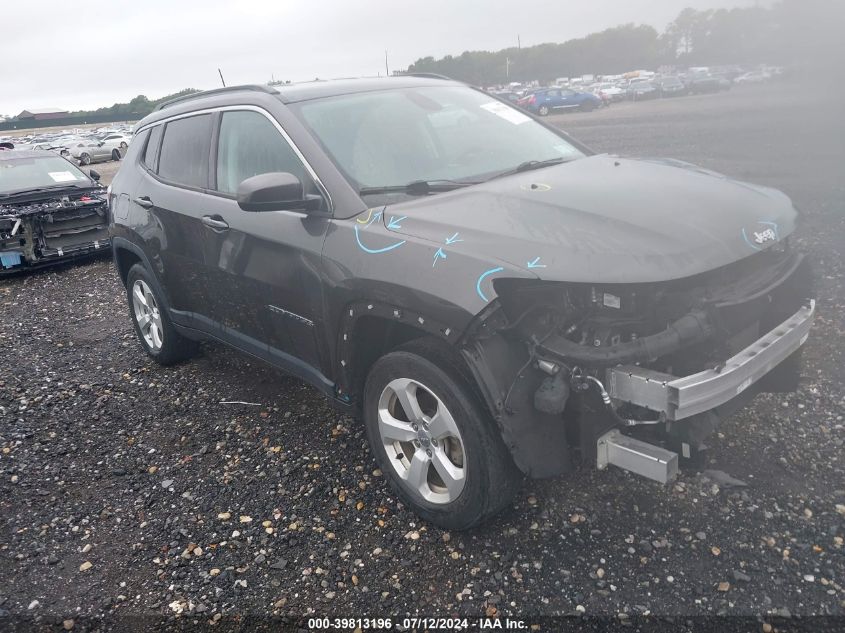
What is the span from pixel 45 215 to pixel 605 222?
332 inches

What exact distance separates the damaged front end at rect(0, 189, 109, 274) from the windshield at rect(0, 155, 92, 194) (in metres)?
0.44

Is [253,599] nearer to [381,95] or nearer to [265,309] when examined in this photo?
[265,309]

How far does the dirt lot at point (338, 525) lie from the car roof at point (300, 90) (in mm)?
1910

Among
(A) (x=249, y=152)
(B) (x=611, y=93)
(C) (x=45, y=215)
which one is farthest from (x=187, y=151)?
(B) (x=611, y=93)

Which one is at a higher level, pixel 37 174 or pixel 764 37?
pixel 764 37

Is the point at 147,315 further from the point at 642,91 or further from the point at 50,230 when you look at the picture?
the point at 642,91

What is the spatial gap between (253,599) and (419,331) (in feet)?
4.28

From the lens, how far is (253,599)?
2754 mm

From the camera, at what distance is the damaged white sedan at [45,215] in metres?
8.64

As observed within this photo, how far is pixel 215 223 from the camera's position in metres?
3.77

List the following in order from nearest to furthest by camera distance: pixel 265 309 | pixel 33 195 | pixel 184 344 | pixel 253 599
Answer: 1. pixel 253 599
2. pixel 265 309
3. pixel 184 344
4. pixel 33 195

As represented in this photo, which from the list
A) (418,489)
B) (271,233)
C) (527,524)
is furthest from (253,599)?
(271,233)

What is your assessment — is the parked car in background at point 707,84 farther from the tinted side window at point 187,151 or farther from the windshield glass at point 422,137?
the tinted side window at point 187,151

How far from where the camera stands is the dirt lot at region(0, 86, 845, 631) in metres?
2.61
